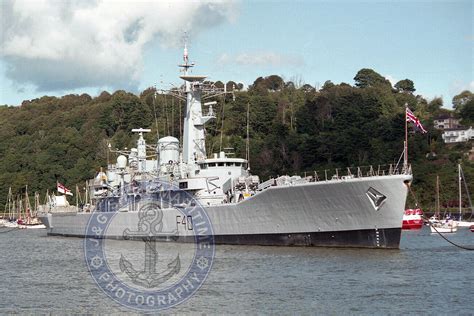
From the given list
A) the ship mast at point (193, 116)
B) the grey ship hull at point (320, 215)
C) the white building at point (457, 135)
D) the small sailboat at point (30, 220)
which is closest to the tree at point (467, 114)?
the white building at point (457, 135)

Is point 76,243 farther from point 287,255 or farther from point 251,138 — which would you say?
point 251,138

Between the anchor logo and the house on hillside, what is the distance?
67.0 meters

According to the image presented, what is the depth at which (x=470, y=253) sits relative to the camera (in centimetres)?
3612

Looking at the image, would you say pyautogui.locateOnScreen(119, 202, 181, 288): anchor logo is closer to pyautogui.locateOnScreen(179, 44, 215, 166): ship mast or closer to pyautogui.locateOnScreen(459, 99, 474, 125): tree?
pyautogui.locateOnScreen(179, 44, 215, 166): ship mast

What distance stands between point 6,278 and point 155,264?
6.67 metres

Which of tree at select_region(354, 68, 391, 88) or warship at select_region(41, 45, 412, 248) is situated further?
tree at select_region(354, 68, 391, 88)

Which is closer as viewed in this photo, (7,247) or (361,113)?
(7,247)

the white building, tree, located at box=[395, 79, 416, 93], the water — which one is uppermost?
tree, located at box=[395, 79, 416, 93]

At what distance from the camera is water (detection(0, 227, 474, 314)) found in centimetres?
2336

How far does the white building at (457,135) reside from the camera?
98887mm

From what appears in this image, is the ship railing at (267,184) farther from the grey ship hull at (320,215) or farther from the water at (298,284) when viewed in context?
the water at (298,284)

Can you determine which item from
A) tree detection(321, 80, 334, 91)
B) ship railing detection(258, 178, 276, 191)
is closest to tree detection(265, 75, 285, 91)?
tree detection(321, 80, 334, 91)

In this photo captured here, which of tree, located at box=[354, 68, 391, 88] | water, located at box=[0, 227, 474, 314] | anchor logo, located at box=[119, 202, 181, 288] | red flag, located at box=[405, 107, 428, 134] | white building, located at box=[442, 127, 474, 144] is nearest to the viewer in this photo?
water, located at box=[0, 227, 474, 314]

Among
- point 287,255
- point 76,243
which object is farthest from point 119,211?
point 287,255
